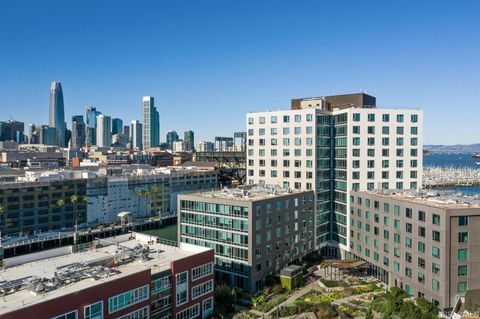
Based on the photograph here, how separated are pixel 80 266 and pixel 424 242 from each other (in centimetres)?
4290

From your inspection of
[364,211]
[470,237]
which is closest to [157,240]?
[364,211]

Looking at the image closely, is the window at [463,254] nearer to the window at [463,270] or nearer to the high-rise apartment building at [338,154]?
the window at [463,270]

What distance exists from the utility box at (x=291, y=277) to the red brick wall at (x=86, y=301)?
27486mm

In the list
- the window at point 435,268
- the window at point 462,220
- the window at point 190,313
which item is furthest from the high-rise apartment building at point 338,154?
the window at point 190,313

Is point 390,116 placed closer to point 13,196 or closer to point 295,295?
point 295,295

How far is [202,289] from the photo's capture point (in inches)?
1891

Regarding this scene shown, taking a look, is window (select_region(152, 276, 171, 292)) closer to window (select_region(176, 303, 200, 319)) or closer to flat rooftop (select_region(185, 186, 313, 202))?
window (select_region(176, 303, 200, 319))

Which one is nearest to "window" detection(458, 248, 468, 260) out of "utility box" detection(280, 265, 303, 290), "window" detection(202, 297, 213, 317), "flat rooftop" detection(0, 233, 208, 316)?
"utility box" detection(280, 265, 303, 290)

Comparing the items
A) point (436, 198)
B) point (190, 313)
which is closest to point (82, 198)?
point (190, 313)

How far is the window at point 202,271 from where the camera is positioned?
4669 centimetres

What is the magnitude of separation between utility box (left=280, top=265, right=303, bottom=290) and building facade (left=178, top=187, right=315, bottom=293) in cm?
278

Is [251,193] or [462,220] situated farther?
[251,193]

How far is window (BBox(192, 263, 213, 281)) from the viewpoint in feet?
153

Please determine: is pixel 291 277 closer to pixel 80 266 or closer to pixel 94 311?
pixel 80 266
